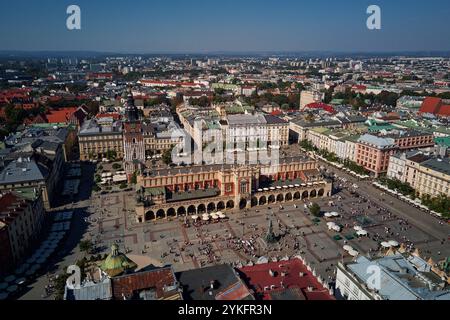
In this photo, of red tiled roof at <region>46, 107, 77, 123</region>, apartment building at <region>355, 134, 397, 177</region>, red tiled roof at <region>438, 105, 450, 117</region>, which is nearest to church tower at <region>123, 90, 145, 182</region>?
red tiled roof at <region>46, 107, 77, 123</region>

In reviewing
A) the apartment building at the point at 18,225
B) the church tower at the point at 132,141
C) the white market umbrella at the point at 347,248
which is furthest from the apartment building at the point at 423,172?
the apartment building at the point at 18,225

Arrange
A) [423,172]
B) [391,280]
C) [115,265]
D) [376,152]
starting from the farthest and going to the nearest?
1. [376,152]
2. [423,172]
3. [115,265]
4. [391,280]

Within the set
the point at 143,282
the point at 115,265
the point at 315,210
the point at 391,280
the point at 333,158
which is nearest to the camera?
the point at 391,280

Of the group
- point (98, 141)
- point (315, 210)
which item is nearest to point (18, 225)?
point (315, 210)

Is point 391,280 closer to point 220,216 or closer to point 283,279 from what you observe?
point 283,279

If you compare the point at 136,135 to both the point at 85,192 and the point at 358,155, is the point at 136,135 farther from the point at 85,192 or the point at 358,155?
the point at 358,155

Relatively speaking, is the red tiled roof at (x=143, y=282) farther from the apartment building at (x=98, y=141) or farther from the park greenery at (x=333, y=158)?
the apartment building at (x=98, y=141)

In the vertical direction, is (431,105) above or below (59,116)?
above

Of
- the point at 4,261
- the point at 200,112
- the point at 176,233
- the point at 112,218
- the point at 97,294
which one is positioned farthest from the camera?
the point at 200,112
